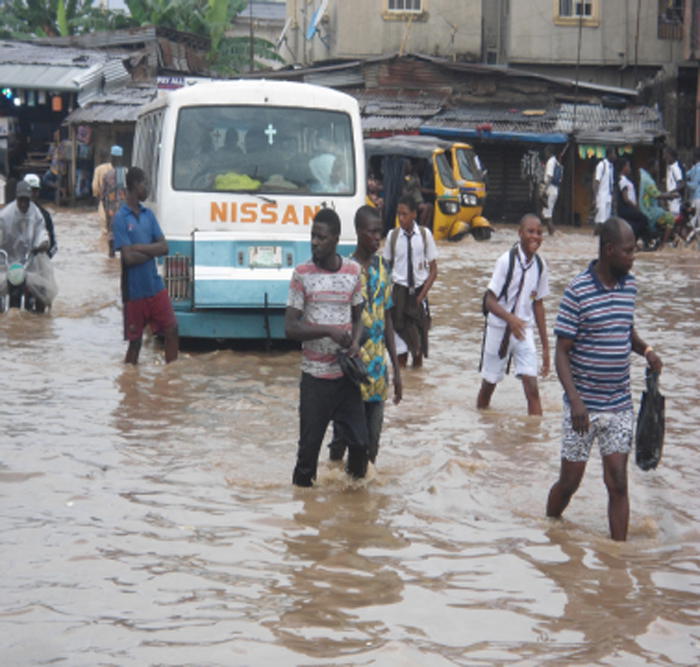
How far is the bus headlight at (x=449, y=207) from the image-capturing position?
1015 inches

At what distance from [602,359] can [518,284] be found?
2.84m

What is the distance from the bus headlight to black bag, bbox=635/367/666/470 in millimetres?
19543

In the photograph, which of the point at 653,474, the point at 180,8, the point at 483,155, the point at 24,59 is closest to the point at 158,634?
the point at 653,474

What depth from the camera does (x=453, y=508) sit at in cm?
712

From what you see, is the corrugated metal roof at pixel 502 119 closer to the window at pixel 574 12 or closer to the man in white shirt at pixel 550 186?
the man in white shirt at pixel 550 186

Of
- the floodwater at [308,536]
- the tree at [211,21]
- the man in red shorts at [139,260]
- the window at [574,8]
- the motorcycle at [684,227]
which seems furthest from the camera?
the tree at [211,21]

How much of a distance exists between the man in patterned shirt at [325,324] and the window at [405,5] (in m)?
31.6

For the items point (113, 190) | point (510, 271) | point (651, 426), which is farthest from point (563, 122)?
point (651, 426)

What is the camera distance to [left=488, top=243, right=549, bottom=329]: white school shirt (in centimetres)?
890

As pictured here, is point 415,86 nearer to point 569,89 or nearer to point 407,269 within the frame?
point 569,89

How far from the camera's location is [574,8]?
120ft

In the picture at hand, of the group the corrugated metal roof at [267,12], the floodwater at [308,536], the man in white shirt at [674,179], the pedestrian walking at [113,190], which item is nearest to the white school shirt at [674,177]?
the man in white shirt at [674,179]

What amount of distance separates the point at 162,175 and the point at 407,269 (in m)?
2.52

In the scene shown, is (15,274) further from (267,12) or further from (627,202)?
(267,12)
